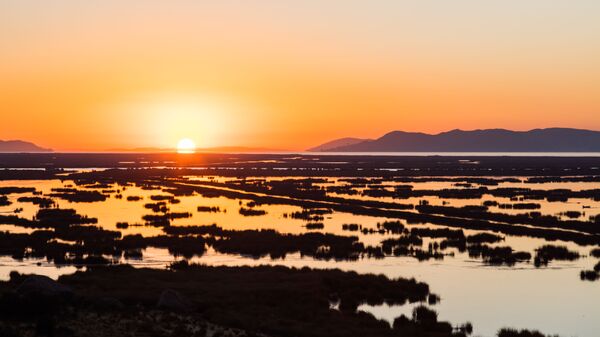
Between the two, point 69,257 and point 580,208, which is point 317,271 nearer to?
point 69,257

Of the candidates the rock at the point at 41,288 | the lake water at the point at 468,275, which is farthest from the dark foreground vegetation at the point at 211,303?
the lake water at the point at 468,275

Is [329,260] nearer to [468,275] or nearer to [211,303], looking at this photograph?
[468,275]

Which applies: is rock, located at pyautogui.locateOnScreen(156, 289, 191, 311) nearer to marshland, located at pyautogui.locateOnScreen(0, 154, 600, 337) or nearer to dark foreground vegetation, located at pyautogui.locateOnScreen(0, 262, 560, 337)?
dark foreground vegetation, located at pyautogui.locateOnScreen(0, 262, 560, 337)

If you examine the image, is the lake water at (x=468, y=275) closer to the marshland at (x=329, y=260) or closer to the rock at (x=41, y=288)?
the marshland at (x=329, y=260)

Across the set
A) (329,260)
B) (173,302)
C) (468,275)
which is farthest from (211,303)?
(468,275)

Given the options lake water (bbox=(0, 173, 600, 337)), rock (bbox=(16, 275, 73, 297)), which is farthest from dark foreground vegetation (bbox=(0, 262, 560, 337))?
lake water (bbox=(0, 173, 600, 337))

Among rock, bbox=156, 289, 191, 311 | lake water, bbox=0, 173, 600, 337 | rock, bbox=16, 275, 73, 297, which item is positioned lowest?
lake water, bbox=0, 173, 600, 337
